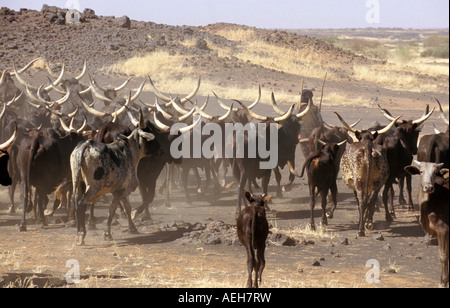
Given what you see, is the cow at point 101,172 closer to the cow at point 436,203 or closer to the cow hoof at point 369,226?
the cow hoof at point 369,226

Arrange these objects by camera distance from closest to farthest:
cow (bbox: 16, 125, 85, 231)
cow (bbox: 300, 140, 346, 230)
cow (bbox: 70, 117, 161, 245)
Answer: cow (bbox: 70, 117, 161, 245) → cow (bbox: 300, 140, 346, 230) → cow (bbox: 16, 125, 85, 231)

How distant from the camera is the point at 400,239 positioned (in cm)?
1299

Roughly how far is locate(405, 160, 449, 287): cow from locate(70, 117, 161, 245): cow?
4.85 m

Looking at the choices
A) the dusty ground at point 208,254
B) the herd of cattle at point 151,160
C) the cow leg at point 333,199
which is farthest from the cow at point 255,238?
the cow leg at point 333,199

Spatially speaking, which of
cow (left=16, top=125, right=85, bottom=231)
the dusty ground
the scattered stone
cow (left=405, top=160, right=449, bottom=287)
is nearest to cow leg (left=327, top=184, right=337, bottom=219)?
the dusty ground

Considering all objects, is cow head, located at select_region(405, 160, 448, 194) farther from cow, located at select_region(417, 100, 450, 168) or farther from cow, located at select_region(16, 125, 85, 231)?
cow, located at select_region(16, 125, 85, 231)

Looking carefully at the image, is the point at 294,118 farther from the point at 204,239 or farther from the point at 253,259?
the point at 253,259

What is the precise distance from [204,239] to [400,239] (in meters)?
2.94

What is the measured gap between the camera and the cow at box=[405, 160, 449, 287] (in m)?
9.20

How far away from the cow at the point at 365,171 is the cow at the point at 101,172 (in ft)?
10.2

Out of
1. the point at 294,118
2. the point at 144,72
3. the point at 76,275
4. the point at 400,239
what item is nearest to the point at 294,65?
the point at 144,72

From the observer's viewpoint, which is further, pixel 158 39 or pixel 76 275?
pixel 158 39

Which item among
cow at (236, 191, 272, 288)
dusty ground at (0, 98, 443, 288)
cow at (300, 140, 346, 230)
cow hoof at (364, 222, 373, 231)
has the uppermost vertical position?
cow at (300, 140, 346, 230)

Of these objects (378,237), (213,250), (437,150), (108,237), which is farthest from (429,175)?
(108,237)
